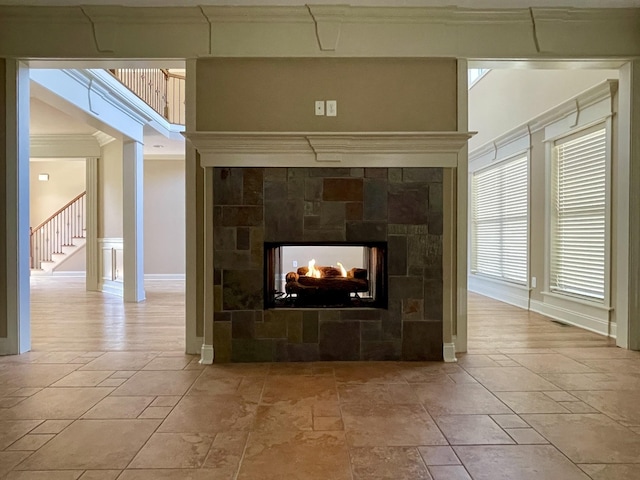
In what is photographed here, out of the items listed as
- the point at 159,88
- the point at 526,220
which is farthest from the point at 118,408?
the point at 159,88

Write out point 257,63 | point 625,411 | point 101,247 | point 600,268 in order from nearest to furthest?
point 625,411, point 257,63, point 600,268, point 101,247

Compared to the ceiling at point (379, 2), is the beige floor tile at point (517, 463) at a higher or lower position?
lower

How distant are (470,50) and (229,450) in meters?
3.26

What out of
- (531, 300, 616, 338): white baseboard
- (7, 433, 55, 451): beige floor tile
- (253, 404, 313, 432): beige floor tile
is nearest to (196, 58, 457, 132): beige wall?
(253, 404, 313, 432): beige floor tile

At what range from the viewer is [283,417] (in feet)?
7.21

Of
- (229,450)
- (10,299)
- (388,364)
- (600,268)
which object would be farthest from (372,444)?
(600,268)

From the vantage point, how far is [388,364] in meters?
3.16

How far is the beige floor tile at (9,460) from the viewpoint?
1.71 m

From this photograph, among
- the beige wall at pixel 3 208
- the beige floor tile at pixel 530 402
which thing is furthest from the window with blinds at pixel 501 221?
the beige wall at pixel 3 208

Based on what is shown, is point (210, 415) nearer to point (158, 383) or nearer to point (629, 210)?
point (158, 383)

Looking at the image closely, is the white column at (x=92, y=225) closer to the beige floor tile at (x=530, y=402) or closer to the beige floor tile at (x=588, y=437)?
the beige floor tile at (x=530, y=402)

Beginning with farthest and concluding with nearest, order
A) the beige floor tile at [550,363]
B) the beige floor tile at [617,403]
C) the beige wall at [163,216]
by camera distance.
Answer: the beige wall at [163,216] < the beige floor tile at [550,363] < the beige floor tile at [617,403]

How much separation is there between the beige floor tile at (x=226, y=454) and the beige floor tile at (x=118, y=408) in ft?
1.91

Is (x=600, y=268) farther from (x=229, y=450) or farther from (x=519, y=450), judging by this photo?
(x=229, y=450)
